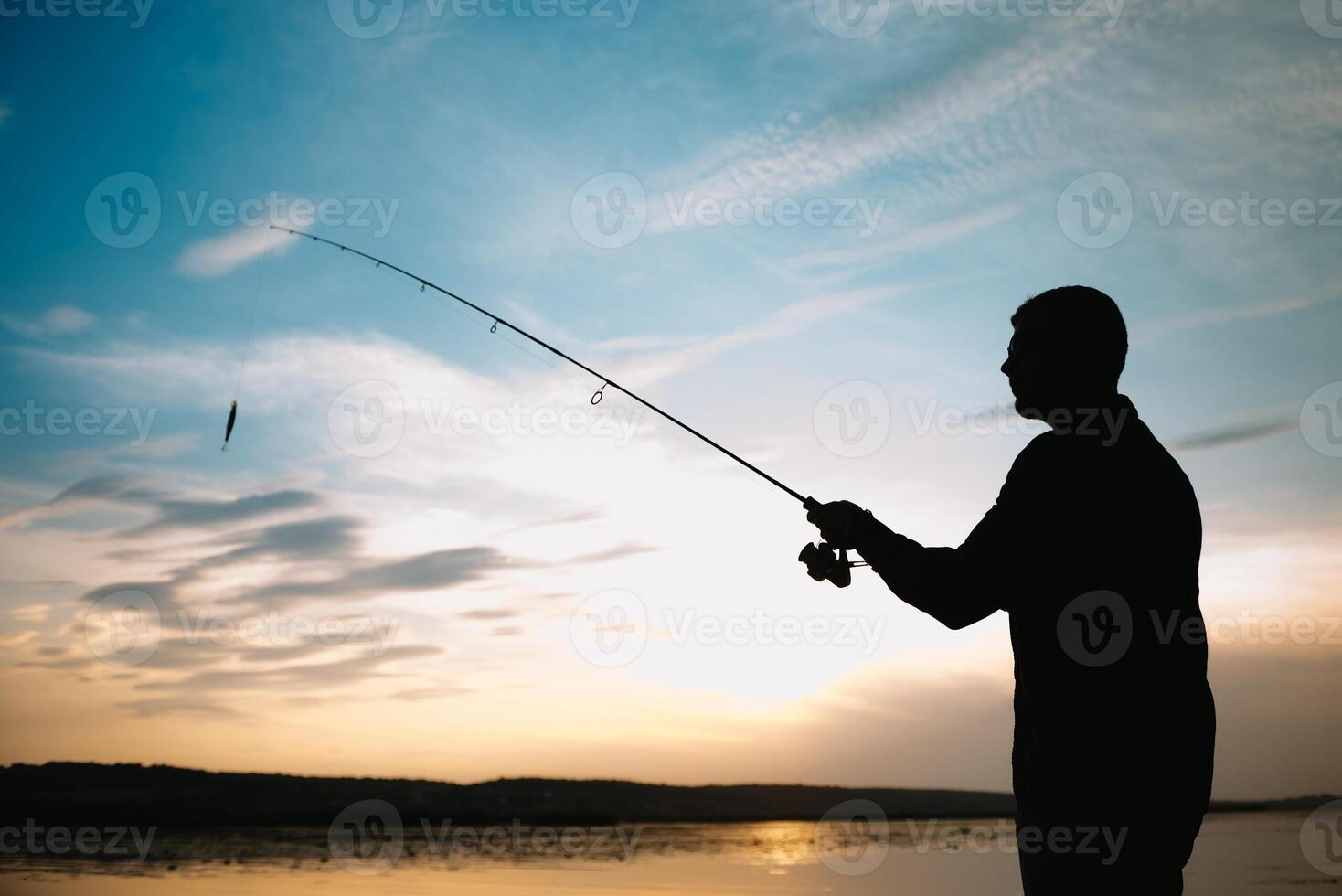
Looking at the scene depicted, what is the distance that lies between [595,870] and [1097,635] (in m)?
20.8

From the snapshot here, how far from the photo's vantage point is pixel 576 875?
65.1 feet

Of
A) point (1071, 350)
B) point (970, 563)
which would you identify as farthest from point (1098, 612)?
point (1071, 350)

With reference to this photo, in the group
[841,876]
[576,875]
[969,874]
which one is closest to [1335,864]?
[969,874]

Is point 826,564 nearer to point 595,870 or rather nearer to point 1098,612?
point 1098,612

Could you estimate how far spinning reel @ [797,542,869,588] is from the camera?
3.84 metres

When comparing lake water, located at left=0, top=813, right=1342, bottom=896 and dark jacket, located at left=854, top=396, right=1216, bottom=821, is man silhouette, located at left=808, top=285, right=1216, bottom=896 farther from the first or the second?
lake water, located at left=0, top=813, right=1342, bottom=896

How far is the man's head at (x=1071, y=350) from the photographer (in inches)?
112

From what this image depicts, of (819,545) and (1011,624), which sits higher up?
(819,545)

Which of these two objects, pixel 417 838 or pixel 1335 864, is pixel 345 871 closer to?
pixel 417 838

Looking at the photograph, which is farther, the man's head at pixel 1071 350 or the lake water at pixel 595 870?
the lake water at pixel 595 870

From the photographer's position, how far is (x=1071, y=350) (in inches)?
112

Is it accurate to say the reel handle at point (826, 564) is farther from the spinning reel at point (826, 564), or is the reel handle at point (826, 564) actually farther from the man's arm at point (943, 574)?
the man's arm at point (943, 574)

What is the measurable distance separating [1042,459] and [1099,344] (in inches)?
17.2

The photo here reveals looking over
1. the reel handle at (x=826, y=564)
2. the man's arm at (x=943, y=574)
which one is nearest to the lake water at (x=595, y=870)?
the reel handle at (x=826, y=564)
